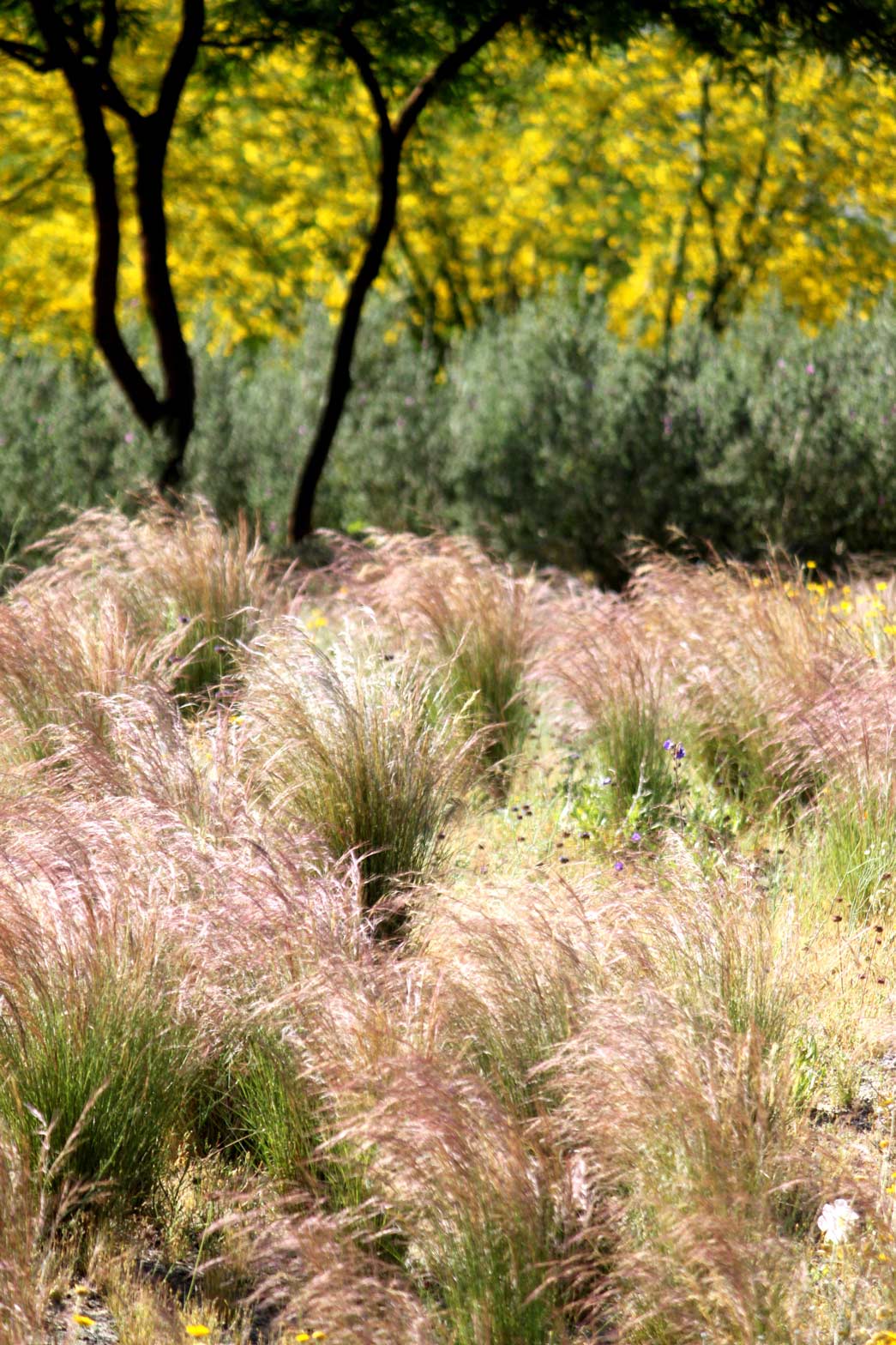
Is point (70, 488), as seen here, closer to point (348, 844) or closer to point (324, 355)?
point (324, 355)

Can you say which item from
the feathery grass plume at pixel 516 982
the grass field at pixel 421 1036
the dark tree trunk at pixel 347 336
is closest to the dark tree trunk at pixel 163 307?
the dark tree trunk at pixel 347 336

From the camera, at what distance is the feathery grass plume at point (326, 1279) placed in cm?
205

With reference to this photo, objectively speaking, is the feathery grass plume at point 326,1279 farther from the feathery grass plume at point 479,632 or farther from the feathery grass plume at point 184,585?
the feathery grass plume at point 184,585

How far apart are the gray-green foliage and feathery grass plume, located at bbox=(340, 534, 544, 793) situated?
8.07 ft

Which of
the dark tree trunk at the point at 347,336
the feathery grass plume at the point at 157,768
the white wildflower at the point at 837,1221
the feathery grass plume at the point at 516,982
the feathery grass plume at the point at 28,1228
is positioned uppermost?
the dark tree trunk at the point at 347,336

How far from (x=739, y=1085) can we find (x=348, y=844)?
1542mm

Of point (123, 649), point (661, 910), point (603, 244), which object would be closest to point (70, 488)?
point (123, 649)

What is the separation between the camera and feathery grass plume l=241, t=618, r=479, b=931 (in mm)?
3654

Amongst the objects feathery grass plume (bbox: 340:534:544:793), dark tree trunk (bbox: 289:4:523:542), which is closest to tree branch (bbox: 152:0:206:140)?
dark tree trunk (bbox: 289:4:523:542)

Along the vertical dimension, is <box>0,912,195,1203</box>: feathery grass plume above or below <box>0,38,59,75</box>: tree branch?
below

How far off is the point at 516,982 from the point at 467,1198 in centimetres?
54

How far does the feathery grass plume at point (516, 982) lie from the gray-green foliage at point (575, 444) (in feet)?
16.9

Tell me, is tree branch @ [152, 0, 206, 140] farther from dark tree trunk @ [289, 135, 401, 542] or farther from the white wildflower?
the white wildflower

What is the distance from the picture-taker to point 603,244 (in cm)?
1875
